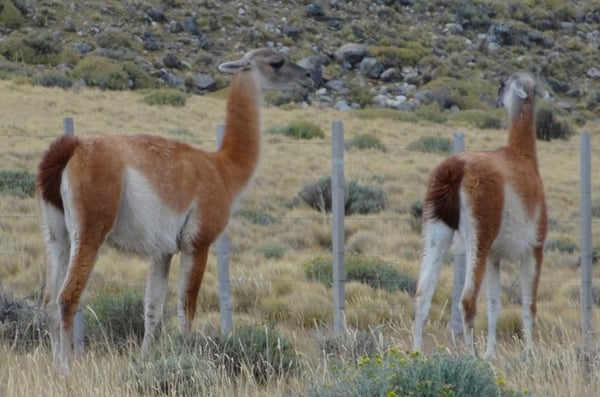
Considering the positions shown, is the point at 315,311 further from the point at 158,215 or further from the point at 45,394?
the point at 45,394

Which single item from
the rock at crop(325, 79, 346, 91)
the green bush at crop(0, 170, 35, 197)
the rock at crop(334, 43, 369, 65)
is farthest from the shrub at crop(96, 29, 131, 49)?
the green bush at crop(0, 170, 35, 197)

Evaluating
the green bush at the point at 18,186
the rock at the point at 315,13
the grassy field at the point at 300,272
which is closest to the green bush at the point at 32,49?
the rock at the point at 315,13

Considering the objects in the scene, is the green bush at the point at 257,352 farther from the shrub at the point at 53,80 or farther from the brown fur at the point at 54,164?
the shrub at the point at 53,80

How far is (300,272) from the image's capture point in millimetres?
11422

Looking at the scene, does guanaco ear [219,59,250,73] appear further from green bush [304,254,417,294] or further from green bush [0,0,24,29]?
green bush [0,0,24,29]

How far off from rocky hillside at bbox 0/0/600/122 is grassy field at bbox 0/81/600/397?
755 inches

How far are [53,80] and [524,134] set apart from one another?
3472 centimetres

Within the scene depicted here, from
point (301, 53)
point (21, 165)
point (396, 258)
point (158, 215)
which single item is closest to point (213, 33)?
point (301, 53)

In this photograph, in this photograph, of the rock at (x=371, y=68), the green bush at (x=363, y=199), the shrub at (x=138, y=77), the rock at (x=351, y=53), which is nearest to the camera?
the green bush at (x=363, y=199)

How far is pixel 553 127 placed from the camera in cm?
3509

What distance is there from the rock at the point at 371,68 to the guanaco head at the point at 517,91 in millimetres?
45373

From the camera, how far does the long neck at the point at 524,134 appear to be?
7.96m

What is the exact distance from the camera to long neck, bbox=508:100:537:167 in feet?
26.1

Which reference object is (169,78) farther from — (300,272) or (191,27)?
(300,272)
